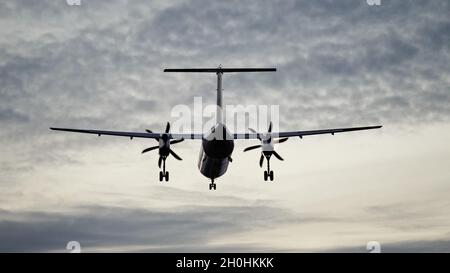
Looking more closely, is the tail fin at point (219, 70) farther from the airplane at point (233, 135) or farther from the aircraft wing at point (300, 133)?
the aircraft wing at point (300, 133)

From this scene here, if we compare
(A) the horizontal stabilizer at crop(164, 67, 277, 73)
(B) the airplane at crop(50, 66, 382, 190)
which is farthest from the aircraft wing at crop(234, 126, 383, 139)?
(A) the horizontal stabilizer at crop(164, 67, 277, 73)

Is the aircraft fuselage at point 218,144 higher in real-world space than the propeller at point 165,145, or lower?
lower

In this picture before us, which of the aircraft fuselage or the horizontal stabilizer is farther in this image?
the horizontal stabilizer

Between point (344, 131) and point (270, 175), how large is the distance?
291 inches

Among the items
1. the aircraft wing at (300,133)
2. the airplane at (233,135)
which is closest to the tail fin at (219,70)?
the airplane at (233,135)

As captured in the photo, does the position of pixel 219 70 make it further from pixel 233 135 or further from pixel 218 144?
pixel 218 144

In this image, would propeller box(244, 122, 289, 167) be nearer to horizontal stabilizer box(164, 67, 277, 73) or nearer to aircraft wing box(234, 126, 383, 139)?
aircraft wing box(234, 126, 383, 139)

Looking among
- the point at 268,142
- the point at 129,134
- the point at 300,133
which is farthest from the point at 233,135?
the point at 129,134

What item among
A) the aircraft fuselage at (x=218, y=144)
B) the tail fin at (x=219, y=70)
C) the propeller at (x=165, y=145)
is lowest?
the aircraft fuselage at (x=218, y=144)

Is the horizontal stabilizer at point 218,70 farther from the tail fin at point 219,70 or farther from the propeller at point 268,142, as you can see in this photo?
the propeller at point 268,142

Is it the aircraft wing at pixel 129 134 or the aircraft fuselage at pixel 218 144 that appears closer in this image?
the aircraft fuselage at pixel 218 144
